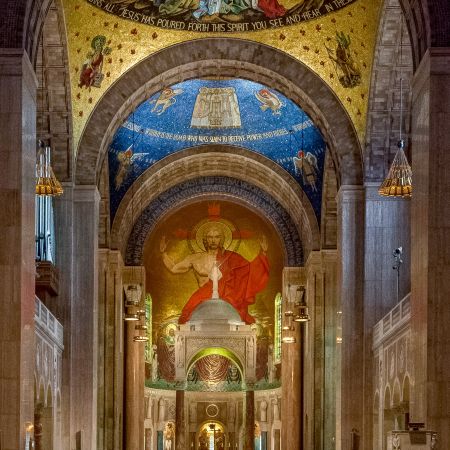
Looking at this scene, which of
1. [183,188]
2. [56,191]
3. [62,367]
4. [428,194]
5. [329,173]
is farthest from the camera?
[183,188]

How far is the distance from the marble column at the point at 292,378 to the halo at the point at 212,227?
402 cm

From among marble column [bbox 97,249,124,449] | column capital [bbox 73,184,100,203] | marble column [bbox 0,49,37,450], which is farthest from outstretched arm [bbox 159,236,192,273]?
marble column [bbox 0,49,37,450]

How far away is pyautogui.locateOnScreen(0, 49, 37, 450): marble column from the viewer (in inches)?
682

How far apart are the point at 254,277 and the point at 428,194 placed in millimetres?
25163

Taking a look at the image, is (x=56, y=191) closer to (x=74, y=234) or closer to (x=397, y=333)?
(x=74, y=234)

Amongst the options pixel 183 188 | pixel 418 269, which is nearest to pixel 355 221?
pixel 418 269

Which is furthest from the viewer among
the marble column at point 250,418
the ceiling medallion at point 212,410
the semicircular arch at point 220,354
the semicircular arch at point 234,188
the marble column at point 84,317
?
the ceiling medallion at point 212,410

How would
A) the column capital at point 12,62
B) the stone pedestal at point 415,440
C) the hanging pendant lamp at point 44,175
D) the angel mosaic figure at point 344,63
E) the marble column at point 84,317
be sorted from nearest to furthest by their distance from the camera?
the stone pedestal at point 415,440 < the column capital at point 12,62 < the hanging pendant lamp at point 44,175 < the angel mosaic figure at point 344,63 < the marble column at point 84,317

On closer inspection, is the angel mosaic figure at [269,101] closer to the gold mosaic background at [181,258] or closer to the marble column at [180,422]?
the gold mosaic background at [181,258]

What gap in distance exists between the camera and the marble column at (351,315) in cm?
2617

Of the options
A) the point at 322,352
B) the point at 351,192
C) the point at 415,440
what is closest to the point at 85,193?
the point at 351,192

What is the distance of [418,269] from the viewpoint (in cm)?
1803

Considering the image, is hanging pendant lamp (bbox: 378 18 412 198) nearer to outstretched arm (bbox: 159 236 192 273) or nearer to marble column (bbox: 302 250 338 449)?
marble column (bbox: 302 250 338 449)

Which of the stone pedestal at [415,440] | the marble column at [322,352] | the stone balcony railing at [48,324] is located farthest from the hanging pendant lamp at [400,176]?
the marble column at [322,352]
